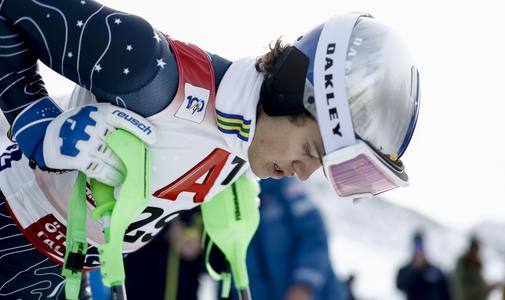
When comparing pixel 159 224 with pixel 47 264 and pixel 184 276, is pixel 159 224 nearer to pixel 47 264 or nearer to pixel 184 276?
pixel 47 264

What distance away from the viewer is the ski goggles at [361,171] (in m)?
2.98

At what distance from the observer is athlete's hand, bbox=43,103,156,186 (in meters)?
2.84

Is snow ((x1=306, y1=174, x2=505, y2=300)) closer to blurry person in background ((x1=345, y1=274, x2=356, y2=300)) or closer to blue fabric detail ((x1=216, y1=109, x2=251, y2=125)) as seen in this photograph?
blurry person in background ((x1=345, y1=274, x2=356, y2=300))

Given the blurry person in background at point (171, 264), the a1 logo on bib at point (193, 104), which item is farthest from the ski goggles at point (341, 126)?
the blurry person in background at point (171, 264)

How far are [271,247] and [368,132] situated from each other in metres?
2.47

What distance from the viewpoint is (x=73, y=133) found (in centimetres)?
284

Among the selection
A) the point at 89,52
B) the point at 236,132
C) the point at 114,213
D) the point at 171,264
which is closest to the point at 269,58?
the point at 236,132

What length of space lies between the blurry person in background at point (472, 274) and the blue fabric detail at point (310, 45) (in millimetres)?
4528

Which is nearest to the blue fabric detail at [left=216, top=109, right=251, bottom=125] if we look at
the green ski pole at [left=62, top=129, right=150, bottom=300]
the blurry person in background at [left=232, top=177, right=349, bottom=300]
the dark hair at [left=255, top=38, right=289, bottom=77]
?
the dark hair at [left=255, top=38, right=289, bottom=77]

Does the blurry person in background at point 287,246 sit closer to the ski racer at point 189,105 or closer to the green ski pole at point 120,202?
the ski racer at point 189,105

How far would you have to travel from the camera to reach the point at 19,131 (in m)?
2.93

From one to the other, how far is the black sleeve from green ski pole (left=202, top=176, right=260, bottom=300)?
62 centimetres

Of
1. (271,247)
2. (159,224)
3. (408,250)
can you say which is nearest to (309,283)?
(271,247)

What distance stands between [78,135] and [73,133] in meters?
0.02
